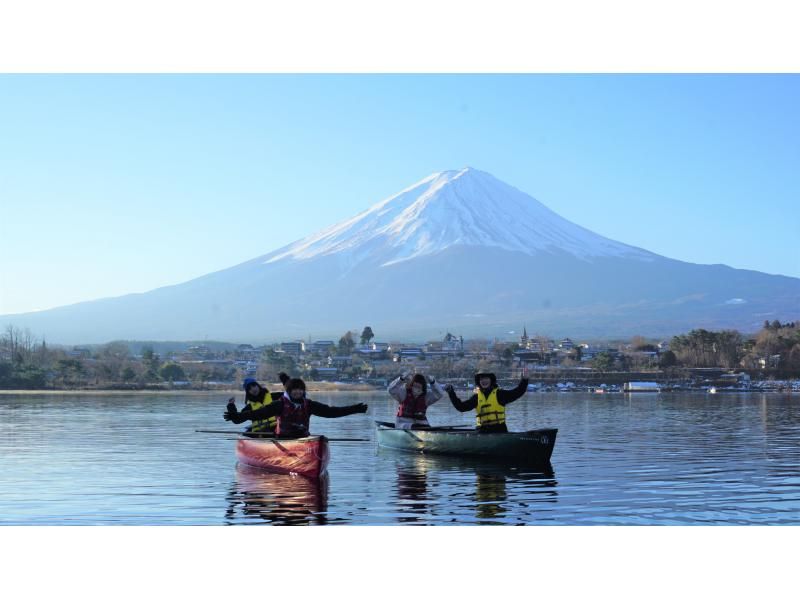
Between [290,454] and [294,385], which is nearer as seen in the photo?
[294,385]

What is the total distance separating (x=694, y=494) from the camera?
2370 centimetres

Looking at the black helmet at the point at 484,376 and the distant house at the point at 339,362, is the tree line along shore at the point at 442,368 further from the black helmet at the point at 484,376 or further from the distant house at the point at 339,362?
the black helmet at the point at 484,376

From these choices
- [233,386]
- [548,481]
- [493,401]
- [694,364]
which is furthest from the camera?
[694,364]

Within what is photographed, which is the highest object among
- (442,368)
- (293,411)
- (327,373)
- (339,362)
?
(339,362)

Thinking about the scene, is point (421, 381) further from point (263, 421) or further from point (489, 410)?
point (263, 421)

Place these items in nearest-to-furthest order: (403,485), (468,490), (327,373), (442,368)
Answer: (468,490) → (403,485) → (327,373) → (442,368)

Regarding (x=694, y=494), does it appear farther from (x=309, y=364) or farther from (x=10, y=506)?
(x=309, y=364)

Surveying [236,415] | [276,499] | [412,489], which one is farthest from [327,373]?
[276,499]

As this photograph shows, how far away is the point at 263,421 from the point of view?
28922 mm

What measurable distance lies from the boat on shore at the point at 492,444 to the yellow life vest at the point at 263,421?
403 centimetres

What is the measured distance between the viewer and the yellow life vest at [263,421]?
27.8 metres

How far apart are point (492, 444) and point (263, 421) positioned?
197 inches

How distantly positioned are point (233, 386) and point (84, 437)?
11028 cm

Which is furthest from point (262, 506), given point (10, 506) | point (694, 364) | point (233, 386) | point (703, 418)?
point (694, 364)
